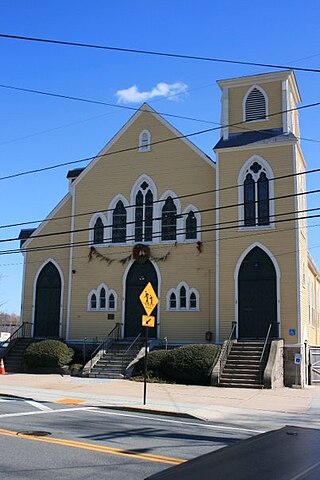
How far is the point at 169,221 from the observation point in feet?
92.3

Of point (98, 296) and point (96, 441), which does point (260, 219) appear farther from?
point (96, 441)

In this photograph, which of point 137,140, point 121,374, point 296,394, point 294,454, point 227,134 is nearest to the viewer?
point 294,454

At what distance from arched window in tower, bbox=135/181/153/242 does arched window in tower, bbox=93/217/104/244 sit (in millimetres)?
2121

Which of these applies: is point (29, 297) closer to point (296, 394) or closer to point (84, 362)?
point (84, 362)

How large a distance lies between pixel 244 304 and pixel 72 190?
11.8 metres

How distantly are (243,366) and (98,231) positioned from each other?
11552mm

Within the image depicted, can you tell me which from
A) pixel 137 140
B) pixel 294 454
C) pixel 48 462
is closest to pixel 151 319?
pixel 48 462

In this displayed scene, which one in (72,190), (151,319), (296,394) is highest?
(72,190)

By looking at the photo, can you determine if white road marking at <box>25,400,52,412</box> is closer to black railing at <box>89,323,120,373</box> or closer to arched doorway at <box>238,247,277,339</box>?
black railing at <box>89,323,120,373</box>

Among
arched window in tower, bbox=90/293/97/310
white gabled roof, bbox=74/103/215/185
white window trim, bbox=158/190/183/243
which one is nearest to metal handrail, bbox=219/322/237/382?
white window trim, bbox=158/190/183/243

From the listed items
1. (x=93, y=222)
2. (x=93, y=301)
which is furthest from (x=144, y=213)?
(x=93, y=301)

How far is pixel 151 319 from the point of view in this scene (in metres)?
16.4

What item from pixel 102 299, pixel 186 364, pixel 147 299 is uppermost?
pixel 102 299

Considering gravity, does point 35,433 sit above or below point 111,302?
below
